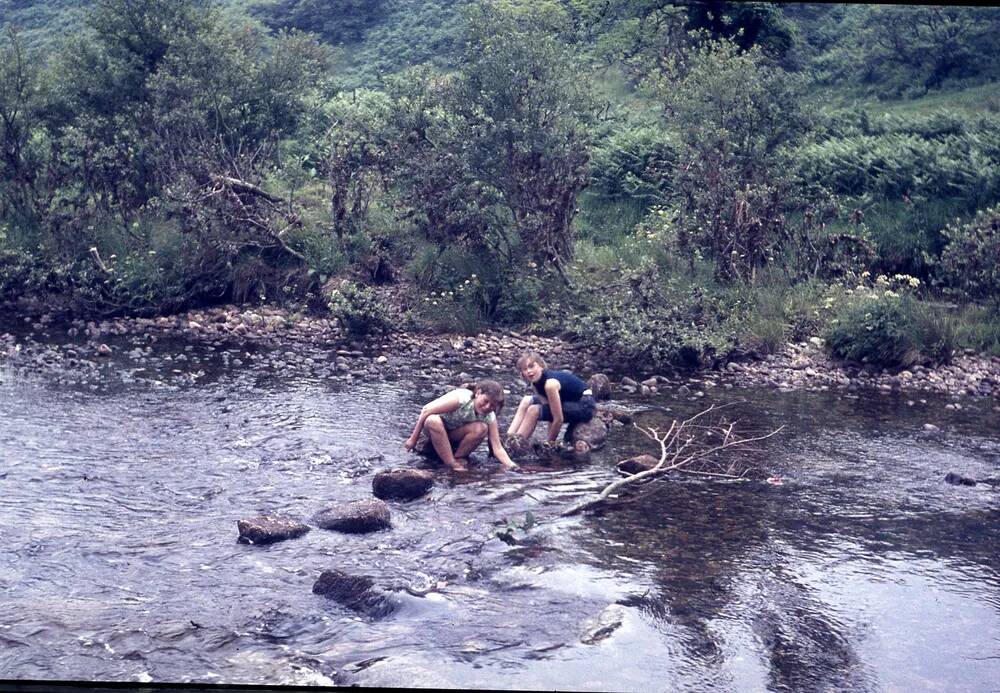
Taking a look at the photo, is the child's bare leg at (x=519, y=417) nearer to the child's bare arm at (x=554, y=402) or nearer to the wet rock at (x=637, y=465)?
the child's bare arm at (x=554, y=402)

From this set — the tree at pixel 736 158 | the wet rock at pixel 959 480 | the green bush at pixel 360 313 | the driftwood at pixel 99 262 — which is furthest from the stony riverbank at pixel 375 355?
the wet rock at pixel 959 480

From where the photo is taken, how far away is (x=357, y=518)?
10.5 metres

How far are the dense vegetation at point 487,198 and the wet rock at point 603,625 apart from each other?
917cm

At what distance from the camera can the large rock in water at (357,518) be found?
413 inches

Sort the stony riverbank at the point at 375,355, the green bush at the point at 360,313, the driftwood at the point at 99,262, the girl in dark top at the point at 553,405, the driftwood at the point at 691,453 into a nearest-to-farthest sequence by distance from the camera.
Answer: the driftwood at the point at 691,453 < the girl in dark top at the point at 553,405 < the stony riverbank at the point at 375,355 < the green bush at the point at 360,313 < the driftwood at the point at 99,262

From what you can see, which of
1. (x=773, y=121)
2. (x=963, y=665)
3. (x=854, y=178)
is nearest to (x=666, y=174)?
(x=773, y=121)

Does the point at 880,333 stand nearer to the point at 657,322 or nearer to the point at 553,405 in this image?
the point at 657,322

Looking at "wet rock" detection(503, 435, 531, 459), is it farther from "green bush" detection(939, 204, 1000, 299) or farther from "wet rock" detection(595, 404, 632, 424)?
"green bush" detection(939, 204, 1000, 299)

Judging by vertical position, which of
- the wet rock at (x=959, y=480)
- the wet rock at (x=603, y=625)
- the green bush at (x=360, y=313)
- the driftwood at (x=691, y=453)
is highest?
the green bush at (x=360, y=313)

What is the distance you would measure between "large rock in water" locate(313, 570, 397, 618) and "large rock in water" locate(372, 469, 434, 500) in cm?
225

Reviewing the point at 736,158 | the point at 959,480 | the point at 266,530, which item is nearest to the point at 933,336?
the point at 736,158

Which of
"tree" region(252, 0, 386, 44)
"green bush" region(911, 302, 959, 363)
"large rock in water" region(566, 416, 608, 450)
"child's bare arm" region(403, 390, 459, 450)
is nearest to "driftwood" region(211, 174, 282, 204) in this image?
"child's bare arm" region(403, 390, 459, 450)

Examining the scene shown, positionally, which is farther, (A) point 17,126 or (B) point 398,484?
(A) point 17,126

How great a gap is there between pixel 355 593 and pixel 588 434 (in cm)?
516
